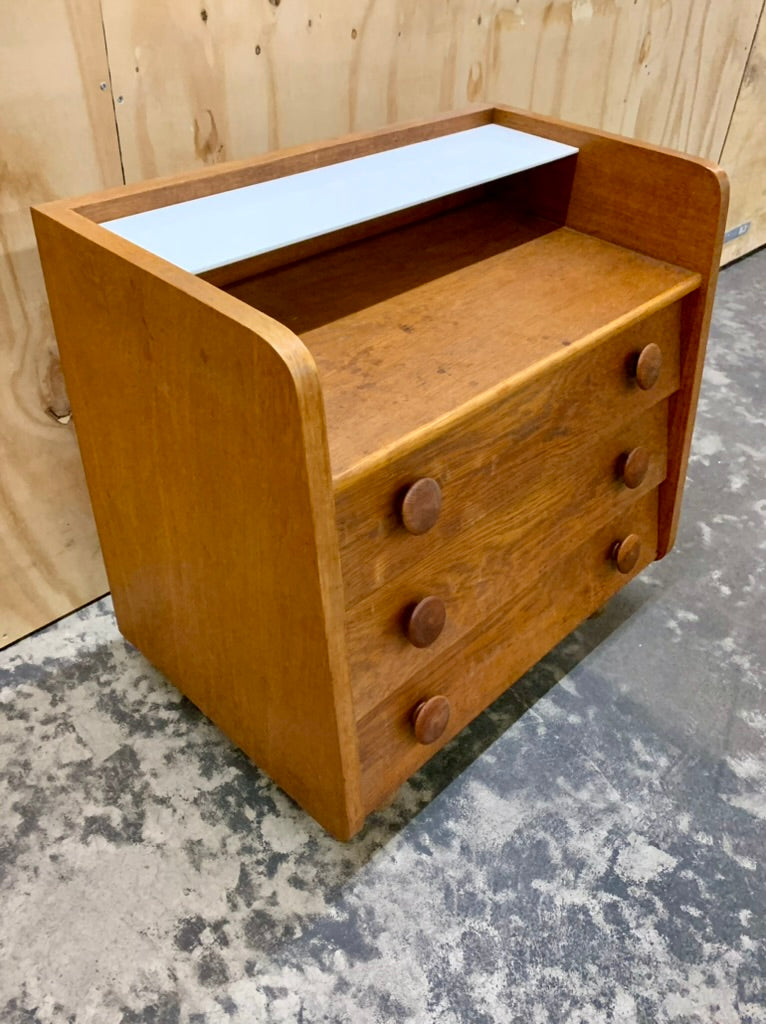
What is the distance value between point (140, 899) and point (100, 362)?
2.10 ft

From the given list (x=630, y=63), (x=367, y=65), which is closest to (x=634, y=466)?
(x=367, y=65)

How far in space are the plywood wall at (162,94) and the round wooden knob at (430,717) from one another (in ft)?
2.15

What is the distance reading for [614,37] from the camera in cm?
171

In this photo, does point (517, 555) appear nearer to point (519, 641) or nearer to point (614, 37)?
point (519, 641)

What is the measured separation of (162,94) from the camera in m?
1.10

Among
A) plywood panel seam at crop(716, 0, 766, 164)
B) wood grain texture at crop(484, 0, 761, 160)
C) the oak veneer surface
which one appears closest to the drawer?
the oak veneer surface

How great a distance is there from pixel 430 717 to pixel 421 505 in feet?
0.95

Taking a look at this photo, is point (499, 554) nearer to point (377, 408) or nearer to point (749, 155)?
point (377, 408)

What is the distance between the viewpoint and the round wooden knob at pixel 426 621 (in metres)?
0.91

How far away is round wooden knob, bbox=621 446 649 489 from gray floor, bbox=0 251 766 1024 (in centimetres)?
32

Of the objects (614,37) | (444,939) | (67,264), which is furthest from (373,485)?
(614,37)

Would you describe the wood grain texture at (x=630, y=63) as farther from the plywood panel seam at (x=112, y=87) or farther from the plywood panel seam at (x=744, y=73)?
the plywood panel seam at (x=112, y=87)

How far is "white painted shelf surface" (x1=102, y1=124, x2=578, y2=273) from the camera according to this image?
2.89ft

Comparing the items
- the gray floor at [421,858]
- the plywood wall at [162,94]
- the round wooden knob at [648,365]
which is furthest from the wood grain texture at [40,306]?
the round wooden knob at [648,365]
